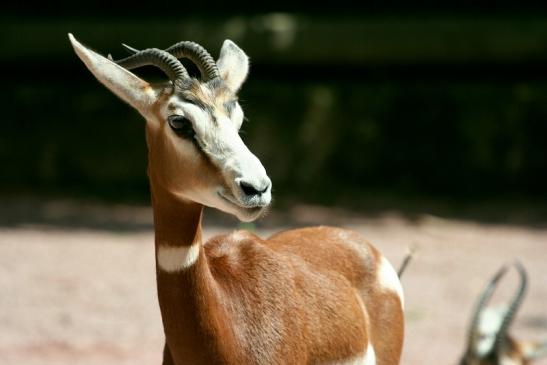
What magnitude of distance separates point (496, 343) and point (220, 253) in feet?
11.8

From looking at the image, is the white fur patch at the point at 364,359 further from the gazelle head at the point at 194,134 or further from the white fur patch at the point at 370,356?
the gazelle head at the point at 194,134

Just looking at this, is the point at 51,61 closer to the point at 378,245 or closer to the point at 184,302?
the point at 378,245

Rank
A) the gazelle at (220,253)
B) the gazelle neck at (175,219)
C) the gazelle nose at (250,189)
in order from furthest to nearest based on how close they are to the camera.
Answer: the gazelle neck at (175,219) → the gazelle at (220,253) → the gazelle nose at (250,189)

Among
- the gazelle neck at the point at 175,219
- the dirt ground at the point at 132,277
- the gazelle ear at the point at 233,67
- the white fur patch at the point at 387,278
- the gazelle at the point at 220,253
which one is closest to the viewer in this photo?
the gazelle at the point at 220,253

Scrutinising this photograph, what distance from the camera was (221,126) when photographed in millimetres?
3262

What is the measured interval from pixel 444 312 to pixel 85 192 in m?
4.87

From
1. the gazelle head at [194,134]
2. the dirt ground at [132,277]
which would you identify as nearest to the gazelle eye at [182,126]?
the gazelle head at [194,134]

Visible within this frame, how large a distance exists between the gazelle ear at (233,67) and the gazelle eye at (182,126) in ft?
1.49

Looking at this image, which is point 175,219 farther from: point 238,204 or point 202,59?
point 202,59

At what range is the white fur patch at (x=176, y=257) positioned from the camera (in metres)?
3.32

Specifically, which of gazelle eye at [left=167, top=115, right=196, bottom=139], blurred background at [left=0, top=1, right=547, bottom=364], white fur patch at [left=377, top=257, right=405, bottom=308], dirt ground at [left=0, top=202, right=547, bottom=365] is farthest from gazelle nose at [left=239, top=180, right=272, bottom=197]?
blurred background at [left=0, top=1, right=547, bottom=364]

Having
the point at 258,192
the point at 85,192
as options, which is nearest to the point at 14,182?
the point at 85,192

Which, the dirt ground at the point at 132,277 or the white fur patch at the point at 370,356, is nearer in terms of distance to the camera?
the white fur patch at the point at 370,356

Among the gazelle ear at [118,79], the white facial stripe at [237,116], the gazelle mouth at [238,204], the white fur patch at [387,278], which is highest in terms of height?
Result: the gazelle ear at [118,79]
